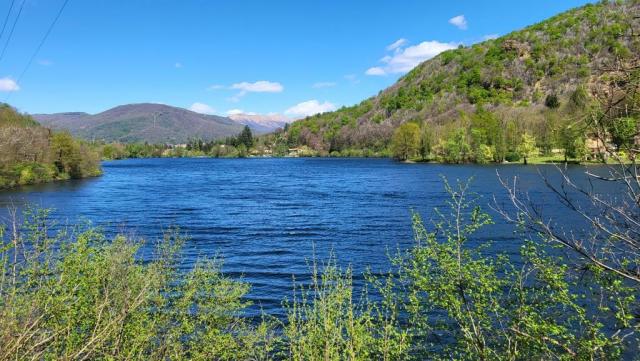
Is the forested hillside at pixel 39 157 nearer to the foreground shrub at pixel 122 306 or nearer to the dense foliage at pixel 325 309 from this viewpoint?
the foreground shrub at pixel 122 306

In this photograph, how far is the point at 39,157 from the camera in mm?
88000

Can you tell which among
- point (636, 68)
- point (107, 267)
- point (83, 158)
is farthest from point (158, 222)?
point (83, 158)

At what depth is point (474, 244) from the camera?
29.2m

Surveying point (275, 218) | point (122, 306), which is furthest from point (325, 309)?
point (275, 218)

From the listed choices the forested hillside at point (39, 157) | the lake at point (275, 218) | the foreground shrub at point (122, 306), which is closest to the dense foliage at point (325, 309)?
the foreground shrub at point (122, 306)

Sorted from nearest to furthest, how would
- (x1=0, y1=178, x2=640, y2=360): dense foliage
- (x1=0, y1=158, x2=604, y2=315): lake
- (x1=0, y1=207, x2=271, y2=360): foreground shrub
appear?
(x1=0, y1=178, x2=640, y2=360): dense foliage, (x1=0, y1=207, x2=271, y2=360): foreground shrub, (x1=0, y1=158, x2=604, y2=315): lake

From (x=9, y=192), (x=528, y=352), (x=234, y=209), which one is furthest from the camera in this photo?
(x=9, y=192)

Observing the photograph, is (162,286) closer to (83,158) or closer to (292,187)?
(292,187)

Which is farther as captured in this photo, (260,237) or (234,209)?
(234,209)

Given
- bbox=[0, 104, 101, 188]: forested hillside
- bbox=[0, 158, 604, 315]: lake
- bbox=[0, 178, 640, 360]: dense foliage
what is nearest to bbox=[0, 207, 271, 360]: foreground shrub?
bbox=[0, 178, 640, 360]: dense foliage

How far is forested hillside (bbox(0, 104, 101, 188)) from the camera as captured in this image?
250 feet

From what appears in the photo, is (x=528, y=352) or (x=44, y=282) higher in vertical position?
(x=44, y=282)

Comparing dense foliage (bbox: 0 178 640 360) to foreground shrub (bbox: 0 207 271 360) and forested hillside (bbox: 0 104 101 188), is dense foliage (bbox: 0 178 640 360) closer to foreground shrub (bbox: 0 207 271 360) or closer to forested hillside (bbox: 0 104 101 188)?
foreground shrub (bbox: 0 207 271 360)

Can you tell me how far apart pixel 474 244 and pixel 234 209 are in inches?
1089
